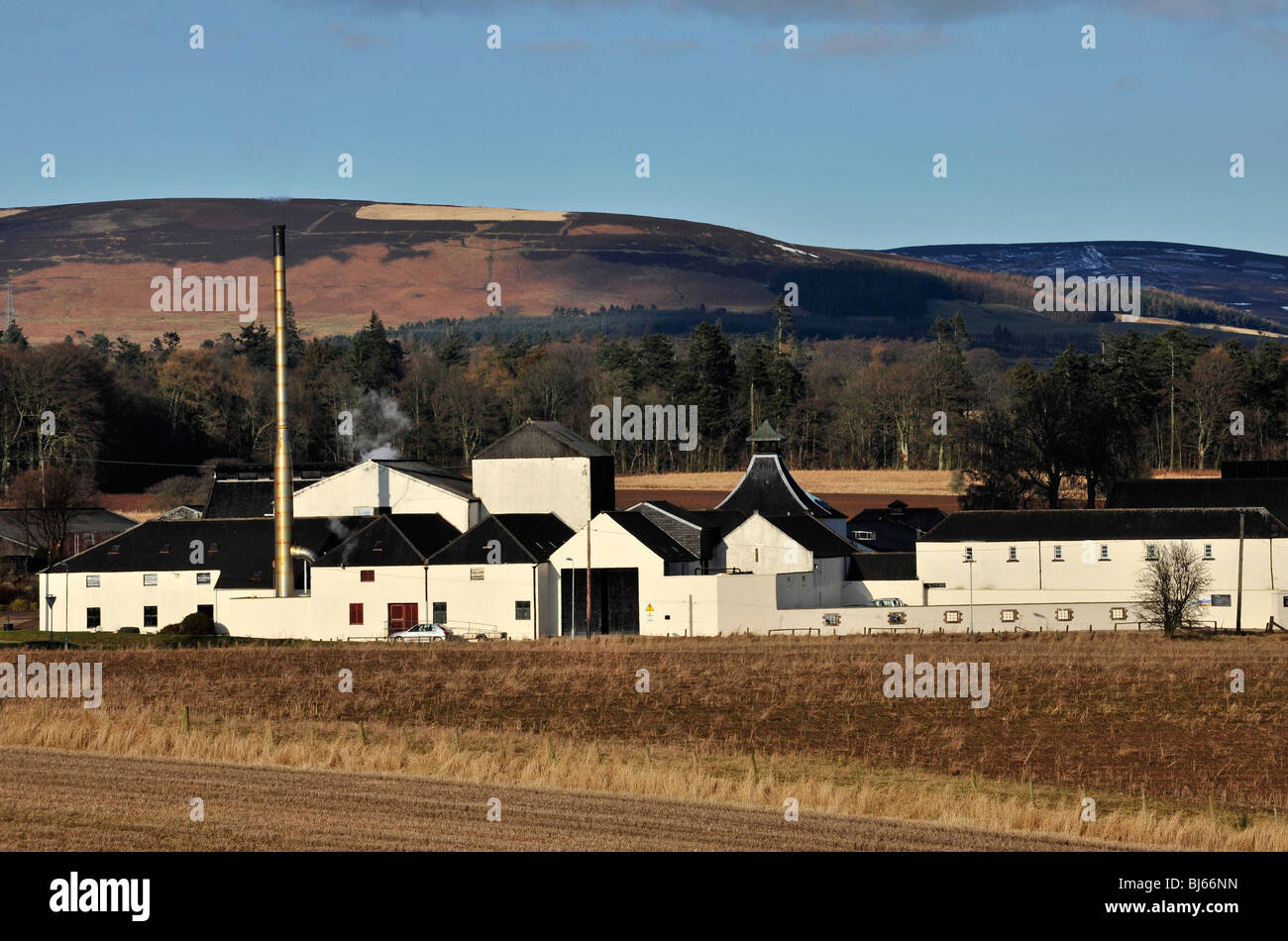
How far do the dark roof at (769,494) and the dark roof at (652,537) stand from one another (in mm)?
15244

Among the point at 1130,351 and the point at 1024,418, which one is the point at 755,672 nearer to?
the point at 1024,418

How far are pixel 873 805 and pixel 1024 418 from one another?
266 feet

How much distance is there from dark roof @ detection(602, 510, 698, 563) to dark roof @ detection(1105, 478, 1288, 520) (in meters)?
22.3

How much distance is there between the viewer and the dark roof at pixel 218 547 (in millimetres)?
75812

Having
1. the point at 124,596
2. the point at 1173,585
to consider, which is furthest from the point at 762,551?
the point at 124,596

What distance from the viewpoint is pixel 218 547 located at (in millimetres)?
77938

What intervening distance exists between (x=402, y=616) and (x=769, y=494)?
26.6m

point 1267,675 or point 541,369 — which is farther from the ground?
point 541,369

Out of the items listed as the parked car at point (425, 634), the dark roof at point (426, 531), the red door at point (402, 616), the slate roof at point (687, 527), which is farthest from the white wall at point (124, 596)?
the slate roof at point (687, 527)

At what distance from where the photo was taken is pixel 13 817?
23297 mm

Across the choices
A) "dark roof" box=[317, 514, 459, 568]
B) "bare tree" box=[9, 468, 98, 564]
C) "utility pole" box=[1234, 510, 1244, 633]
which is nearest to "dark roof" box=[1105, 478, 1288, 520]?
"utility pole" box=[1234, 510, 1244, 633]

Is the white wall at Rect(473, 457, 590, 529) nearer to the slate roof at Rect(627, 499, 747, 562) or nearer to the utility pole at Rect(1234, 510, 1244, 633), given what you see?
the slate roof at Rect(627, 499, 747, 562)

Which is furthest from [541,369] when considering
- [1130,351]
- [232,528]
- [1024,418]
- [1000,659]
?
[1000,659]

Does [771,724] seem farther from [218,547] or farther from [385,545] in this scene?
[218,547]
